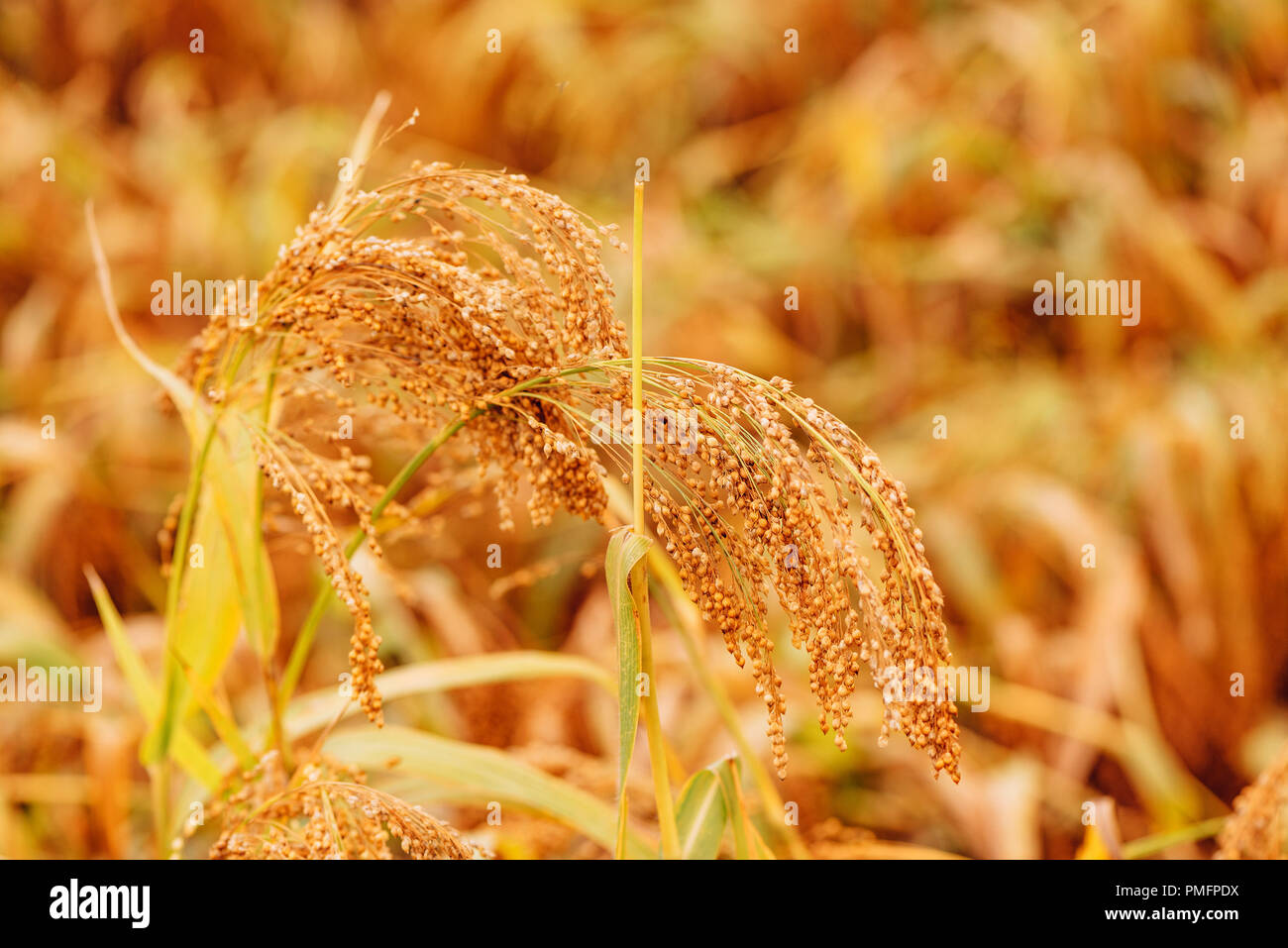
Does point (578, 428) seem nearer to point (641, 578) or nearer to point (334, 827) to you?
point (641, 578)

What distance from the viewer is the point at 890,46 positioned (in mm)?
2627

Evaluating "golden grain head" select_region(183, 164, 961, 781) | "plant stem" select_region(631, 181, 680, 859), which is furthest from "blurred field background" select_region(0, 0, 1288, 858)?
"golden grain head" select_region(183, 164, 961, 781)

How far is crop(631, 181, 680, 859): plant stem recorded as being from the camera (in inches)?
23.2

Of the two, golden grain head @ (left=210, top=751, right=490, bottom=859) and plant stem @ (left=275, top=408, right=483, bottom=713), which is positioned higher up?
plant stem @ (left=275, top=408, right=483, bottom=713)

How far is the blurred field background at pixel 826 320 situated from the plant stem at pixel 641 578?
352mm

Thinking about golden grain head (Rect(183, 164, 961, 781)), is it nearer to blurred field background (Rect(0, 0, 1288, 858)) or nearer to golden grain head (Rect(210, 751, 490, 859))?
golden grain head (Rect(210, 751, 490, 859))

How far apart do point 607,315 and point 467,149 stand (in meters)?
2.17

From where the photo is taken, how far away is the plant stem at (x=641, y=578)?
0.59 m

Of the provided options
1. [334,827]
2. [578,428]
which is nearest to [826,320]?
[578,428]

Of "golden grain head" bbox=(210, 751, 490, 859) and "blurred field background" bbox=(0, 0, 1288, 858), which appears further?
"blurred field background" bbox=(0, 0, 1288, 858)

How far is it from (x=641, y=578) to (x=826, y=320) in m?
1.75

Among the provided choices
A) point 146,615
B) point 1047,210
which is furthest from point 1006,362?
point 146,615

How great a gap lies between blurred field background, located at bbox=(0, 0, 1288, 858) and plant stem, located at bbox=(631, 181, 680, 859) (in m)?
0.35
